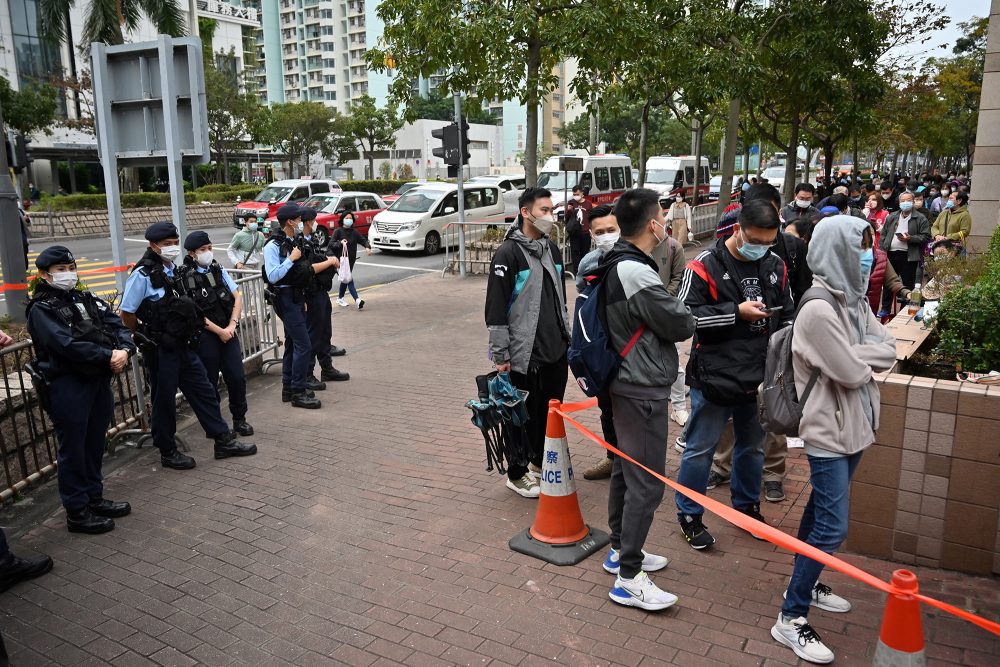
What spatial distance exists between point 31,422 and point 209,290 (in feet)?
4.93

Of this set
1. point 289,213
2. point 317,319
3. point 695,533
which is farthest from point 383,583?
point 289,213

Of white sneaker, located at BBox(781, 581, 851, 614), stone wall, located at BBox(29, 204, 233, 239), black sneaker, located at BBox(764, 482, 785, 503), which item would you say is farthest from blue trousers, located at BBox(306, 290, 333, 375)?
stone wall, located at BBox(29, 204, 233, 239)

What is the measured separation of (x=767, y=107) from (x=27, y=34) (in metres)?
40.3

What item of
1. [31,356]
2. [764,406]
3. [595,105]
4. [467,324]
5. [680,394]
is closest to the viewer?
[764,406]

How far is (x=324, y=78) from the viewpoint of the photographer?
103000 millimetres

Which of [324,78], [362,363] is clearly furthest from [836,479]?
[324,78]

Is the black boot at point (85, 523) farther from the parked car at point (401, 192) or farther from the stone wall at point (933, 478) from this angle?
the parked car at point (401, 192)

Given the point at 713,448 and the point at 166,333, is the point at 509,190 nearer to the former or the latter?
the point at 166,333

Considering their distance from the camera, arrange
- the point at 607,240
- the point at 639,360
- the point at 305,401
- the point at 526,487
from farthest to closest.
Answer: the point at 305,401
the point at 607,240
the point at 526,487
the point at 639,360

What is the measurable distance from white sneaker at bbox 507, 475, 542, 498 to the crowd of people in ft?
0.05

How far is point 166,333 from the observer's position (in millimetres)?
5453

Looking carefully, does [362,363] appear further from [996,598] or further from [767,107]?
[767,107]

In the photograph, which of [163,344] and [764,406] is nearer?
[764,406]

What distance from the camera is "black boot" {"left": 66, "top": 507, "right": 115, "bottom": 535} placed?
15.5ft
